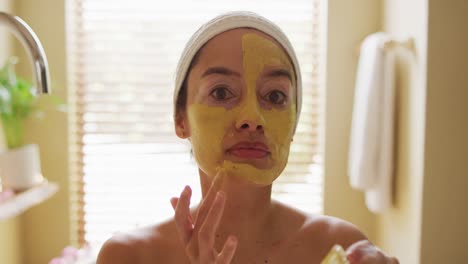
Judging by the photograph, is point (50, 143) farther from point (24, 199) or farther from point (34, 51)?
point (34, 51)

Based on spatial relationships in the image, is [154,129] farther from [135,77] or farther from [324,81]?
[324,81]

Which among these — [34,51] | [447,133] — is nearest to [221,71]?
[34,51]

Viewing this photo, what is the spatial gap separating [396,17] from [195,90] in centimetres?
120

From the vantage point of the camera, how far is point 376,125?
1646 millimetres

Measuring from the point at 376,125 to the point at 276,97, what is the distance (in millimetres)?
995

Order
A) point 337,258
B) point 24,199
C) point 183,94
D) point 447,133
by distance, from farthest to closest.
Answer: point 24,199
point 447,133
point 183,94
point 337,258

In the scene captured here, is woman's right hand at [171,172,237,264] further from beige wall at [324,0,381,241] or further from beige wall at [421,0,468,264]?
beige wall at [324,0,381,241]

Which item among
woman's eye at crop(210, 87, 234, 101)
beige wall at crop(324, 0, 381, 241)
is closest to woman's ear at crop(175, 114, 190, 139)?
woman's eye at crop(210, 87, 234, 101)

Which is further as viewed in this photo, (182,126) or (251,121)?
(182,126)

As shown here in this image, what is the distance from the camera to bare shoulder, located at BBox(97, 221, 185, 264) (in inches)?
31.9

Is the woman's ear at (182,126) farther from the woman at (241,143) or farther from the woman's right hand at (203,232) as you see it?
the woman's right hand at (203,232)

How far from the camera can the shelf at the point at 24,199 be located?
60.6 inches

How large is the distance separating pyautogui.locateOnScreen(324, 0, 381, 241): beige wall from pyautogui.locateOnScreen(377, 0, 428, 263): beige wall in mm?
124

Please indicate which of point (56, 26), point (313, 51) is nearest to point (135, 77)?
point (56, 26)
